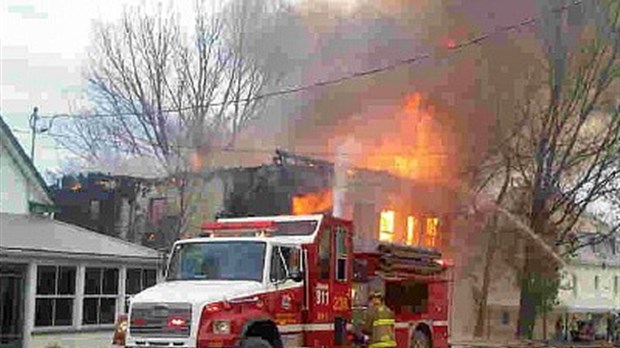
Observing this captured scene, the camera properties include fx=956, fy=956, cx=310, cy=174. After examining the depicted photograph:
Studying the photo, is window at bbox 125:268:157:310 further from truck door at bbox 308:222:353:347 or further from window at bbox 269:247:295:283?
window at bbox 269:247:295:283

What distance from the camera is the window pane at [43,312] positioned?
1916cm

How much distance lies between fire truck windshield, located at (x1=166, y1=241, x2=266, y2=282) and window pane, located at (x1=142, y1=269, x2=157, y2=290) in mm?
8677

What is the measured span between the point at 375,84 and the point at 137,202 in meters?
13.3

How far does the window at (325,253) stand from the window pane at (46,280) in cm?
760

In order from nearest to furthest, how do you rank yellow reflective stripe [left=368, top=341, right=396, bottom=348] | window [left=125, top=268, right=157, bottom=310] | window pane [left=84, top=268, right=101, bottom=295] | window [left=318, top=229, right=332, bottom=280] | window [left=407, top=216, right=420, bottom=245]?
yellow reflective stripe [left=368, top=341, right=396, bottom=348] < window [left=318, top=229, right=332, bottom=280] < window pane [left=84, top=268, right=101, bottom=295] < window [left=125, top=268, right=157, bottom=310] < window [left=407, top=216, right=420, bottom=245]

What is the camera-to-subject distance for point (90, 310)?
67.6 ft

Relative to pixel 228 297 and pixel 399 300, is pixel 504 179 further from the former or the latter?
pixel 228 297

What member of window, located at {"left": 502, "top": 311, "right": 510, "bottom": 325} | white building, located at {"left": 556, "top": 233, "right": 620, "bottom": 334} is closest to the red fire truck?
window, located at {"left": 502, "top": 311, "right": 510, "bottom": 325}

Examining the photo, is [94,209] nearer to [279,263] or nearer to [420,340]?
[420,340]

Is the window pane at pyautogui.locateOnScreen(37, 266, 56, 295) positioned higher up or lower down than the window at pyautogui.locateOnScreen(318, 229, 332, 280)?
lower down

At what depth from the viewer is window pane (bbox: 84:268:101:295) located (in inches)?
803

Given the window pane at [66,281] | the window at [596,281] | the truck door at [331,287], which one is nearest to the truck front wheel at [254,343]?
the truck door at [331,287]

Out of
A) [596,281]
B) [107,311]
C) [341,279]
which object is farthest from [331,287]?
[596,281]

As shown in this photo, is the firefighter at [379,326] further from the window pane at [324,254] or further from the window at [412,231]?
the window at [412,231]
